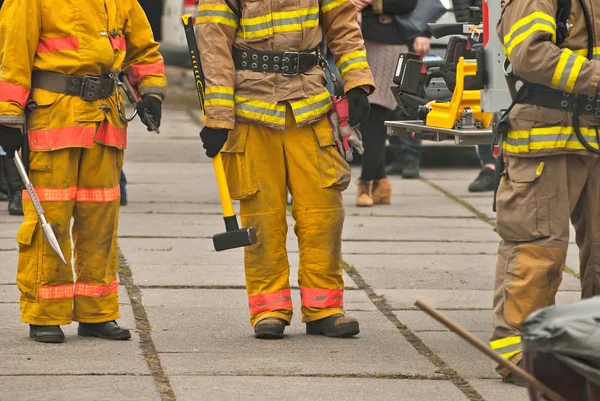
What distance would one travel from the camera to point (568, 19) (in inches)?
190

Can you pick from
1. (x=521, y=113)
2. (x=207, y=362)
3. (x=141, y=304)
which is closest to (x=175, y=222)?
(x=141, y=304)

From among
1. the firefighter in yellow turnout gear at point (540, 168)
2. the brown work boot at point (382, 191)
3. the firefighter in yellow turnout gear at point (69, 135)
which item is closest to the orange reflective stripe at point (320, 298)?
the firefighter in yellow turnout gear at point (69, 135)

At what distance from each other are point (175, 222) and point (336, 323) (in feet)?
10.5

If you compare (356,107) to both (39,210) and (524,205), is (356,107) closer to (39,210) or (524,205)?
(524,205)

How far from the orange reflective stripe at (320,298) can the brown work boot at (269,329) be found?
0.19 metres

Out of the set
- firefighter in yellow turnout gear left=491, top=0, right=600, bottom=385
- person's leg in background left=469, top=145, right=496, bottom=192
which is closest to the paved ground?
firefighter in yellow turnout gear left=491, top=0, right=600, bottom=385

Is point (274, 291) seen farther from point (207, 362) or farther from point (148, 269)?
point (148, 269)

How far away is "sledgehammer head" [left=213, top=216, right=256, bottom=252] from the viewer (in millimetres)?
5500

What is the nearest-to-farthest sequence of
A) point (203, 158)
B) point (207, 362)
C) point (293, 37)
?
point (207, 362) < point (293, 37) < point (203, 158)

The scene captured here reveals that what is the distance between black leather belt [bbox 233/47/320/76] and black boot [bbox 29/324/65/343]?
1386 millimetres

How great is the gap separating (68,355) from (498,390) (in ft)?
5.75

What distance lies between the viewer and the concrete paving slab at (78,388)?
459 cm

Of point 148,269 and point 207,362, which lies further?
point 148,269

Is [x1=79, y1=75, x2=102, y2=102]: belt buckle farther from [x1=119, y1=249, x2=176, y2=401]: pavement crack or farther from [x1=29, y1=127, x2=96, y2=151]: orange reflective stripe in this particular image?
[x1=119, y1=249, x2=176, y2=401]: pavement crack
